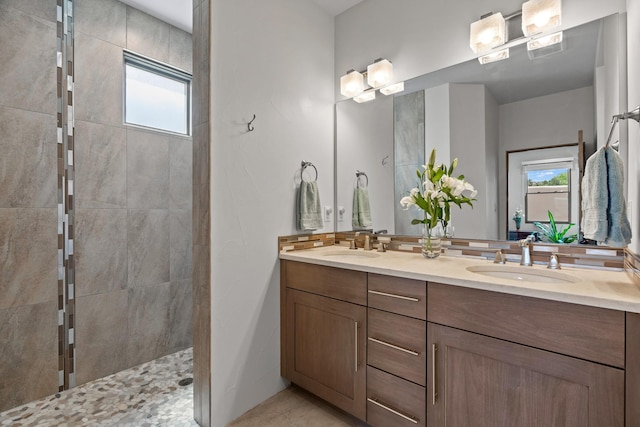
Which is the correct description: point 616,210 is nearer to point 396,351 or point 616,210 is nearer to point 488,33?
point 396,351

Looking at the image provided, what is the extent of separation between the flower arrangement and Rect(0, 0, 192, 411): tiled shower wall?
1876 millimetres

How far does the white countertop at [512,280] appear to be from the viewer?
988 millimetres

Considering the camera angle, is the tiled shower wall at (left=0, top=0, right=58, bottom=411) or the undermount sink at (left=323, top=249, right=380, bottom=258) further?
the undermount sink at (left=323, top=249, right=380, bottom=258)

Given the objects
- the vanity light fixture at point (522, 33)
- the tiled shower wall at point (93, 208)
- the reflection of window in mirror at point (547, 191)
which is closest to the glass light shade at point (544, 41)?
the vanity light fixture at point (522, 33)

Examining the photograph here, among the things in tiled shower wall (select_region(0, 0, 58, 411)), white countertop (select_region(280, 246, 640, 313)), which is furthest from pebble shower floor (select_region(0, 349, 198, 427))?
white countertop (select_region(280, 246, 640, 313))

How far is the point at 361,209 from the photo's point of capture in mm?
2379

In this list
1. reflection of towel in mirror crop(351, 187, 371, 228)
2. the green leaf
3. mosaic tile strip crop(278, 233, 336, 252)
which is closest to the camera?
the green leaf

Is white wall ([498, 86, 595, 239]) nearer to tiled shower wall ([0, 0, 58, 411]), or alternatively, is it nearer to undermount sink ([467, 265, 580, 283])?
undermount sink ([467, 265, 580, 283])

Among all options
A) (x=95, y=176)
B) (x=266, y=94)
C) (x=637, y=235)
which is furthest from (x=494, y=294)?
(x=95, y=176)

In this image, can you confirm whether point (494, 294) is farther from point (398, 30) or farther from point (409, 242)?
point (398, 30)

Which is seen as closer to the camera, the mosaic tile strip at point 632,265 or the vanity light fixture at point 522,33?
the mosaic tile strip at point 632,265

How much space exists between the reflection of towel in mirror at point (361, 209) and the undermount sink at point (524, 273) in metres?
0.92

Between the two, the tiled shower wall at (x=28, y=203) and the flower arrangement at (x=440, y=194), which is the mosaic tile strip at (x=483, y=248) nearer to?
the flower arrangement at (x=440, y=194)

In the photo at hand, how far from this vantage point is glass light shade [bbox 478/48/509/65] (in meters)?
1.70
